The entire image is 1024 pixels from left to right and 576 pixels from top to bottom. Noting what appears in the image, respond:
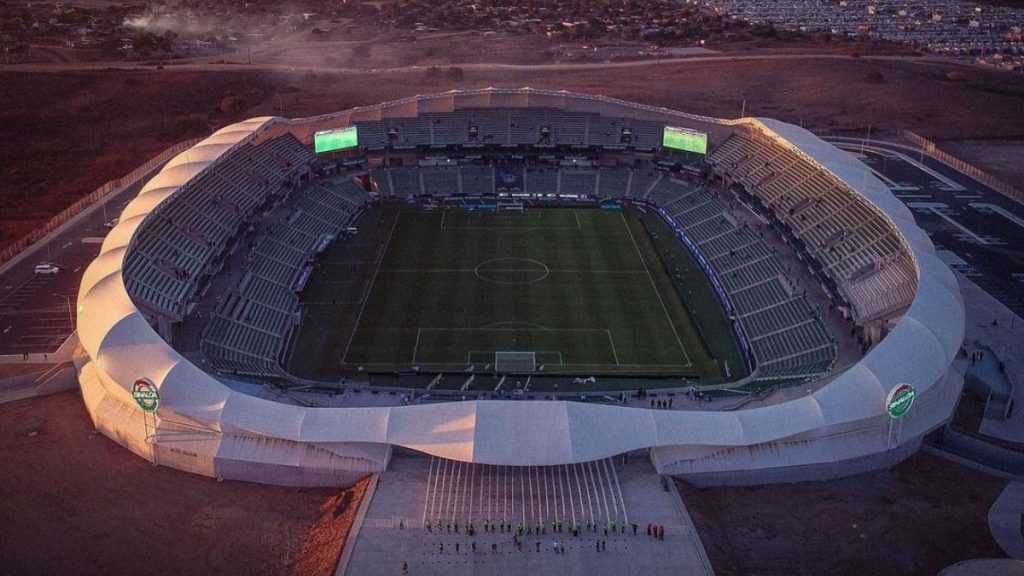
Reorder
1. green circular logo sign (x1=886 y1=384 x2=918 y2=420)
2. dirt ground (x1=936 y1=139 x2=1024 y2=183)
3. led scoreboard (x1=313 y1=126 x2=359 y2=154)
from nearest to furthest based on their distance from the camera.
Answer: green circular logo sign (x1=886 y1=384 x2=918 y2=420) < led scoreboard (x1=313 y1=126 x2=359 y2=154) < dirt ground (x1=936 y1=139 x2=1024 y2=183)

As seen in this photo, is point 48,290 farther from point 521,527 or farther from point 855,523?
point 855,523

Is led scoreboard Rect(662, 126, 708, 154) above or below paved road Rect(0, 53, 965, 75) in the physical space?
above

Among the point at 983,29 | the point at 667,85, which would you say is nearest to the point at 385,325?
the point at 667,85

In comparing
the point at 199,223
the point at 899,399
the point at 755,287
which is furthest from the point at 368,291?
the point at 899,399

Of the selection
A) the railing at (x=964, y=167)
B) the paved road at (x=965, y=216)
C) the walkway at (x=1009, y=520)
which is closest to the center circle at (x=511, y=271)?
the paved road at (x=965, y=216)

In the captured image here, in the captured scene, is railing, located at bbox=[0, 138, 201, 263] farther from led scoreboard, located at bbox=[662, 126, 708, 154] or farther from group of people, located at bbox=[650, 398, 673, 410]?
led scoreboard, located at bbox=[662, 126, 708, 154]

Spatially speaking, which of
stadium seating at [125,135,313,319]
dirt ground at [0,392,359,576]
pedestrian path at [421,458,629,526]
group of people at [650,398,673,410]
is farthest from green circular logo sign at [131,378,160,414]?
group of people at [650,398,673,410]
